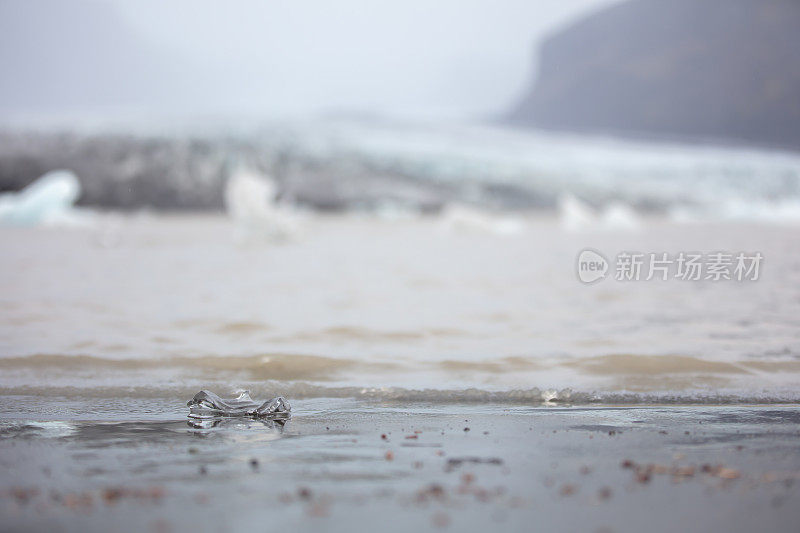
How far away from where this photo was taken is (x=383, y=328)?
3.57 meters

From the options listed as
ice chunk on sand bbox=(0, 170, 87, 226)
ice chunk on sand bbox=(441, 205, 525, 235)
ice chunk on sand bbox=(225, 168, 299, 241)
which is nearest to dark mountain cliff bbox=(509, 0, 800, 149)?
ice chunk on sand bbox=(441, 205, 525, 235)

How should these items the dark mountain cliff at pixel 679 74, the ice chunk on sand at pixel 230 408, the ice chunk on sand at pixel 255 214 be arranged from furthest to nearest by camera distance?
the dark mountain cliff at pixel 679 74 < the ice chunk on sand at pixel 255 214 < the ice chunk on sand at pixel 230 408

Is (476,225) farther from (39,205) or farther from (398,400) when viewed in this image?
(398,400)

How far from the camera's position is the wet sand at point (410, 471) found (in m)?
1.28

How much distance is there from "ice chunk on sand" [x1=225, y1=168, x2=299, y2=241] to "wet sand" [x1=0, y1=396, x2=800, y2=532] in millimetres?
5150

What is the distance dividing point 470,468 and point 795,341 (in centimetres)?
218

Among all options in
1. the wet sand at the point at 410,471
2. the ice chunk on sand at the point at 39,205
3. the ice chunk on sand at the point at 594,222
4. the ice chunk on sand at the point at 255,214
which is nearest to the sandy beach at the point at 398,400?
the wet sand at the point at 410,471

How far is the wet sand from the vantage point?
128cm


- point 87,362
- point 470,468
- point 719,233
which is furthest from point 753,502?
point 719,233

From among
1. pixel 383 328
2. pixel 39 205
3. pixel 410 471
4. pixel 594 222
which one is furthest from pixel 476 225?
pixel 410 471

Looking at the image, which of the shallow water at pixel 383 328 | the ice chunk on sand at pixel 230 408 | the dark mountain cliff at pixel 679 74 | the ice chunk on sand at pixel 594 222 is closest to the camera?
the ice chunk on sand at pixel 230 408

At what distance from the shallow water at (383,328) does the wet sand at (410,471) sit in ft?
1.16

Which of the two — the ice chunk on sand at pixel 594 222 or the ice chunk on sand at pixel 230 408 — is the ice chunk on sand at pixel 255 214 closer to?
the ice chunk on sand at pixel 594 222

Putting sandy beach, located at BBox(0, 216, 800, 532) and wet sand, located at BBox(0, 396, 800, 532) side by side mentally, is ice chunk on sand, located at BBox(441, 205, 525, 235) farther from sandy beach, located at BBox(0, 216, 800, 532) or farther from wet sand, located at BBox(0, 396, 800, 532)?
wet sand, located at BBox(0, 396, 800, 532)
